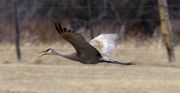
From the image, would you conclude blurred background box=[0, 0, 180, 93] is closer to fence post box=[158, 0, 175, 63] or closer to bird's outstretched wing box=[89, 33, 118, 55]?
fence post box=[158, 0, 175, 63]

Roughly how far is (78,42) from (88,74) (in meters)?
3.86

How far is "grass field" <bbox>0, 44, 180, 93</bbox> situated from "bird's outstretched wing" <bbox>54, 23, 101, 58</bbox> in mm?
635

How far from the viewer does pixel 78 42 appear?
9.65 metres

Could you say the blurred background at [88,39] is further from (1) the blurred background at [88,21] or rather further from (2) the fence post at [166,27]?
(2) the fence post at [166,27]

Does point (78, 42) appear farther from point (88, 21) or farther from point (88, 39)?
point (88, 21)

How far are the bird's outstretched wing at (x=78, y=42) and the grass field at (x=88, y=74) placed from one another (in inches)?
25.0

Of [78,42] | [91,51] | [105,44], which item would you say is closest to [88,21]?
[105,44]

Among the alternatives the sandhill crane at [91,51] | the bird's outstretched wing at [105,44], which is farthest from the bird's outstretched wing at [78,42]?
the bird's outstretched wing at [105,44]

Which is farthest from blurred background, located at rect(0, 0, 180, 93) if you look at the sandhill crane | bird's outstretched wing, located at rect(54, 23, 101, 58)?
bird's outstretched wing, located at rect(54, 23, 101, 58)

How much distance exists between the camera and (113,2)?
20578 millimetres

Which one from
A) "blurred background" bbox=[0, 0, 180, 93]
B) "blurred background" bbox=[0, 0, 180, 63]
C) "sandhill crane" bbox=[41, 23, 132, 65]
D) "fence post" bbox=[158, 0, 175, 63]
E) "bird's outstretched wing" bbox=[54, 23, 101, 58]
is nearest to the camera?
"bird's outstretched wing" bbox=[54, 23, 101, 58]

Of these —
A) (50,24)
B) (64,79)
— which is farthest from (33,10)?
(64,79)

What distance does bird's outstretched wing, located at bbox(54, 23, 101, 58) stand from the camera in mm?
9070

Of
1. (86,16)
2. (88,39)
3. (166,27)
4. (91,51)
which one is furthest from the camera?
(86,16)
